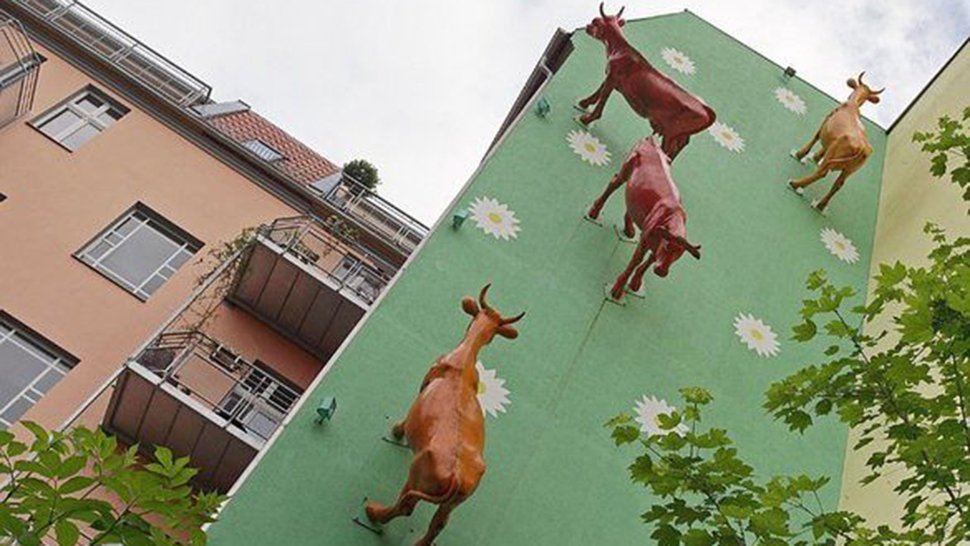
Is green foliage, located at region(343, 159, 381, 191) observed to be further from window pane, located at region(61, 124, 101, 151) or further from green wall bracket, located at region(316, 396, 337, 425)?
green wall bracket, located at region(316, 396, 337, 425)

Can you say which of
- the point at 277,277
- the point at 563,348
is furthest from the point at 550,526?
the point at 277,277

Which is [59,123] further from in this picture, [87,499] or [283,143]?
[87,499]

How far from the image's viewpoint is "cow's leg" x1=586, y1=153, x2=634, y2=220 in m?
12.2

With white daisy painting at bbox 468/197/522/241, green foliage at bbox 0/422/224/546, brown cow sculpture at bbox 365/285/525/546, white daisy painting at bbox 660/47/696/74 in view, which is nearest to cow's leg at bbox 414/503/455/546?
brown cow sculpture at bbox 365/285/525/546

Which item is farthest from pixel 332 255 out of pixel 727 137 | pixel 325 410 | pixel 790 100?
pixel 790 100

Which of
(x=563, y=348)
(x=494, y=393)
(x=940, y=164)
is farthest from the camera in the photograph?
(x=563, y=348)

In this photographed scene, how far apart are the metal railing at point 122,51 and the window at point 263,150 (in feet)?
3.69

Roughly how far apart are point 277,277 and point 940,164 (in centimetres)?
816

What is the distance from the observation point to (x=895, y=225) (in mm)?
14914

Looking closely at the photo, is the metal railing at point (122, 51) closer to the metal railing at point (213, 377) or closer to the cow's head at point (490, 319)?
the metal railing at point (213, 377)

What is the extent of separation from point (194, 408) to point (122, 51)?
8.19m

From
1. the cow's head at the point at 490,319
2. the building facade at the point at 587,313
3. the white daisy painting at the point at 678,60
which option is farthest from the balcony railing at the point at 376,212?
the cow's head at the point at 490,319

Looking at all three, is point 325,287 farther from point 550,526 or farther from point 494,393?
point 550,526

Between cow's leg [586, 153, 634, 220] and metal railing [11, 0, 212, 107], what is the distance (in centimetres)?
695
